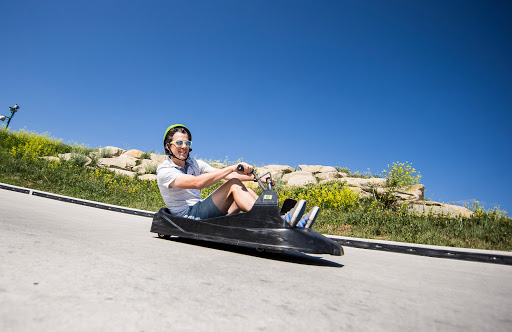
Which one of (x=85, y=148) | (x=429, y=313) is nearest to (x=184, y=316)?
(x=429, y=313)

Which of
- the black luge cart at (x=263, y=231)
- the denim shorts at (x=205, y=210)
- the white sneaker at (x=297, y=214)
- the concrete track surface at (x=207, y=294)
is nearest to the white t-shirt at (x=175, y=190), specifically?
the denim shorts at (x=205, y=210)

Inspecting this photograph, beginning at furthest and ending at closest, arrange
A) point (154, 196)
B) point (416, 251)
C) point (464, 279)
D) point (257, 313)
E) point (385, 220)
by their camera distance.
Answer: point (154, 196) → point (385, 220) → point (416, 251) → point (464, 279) → point (257, 313)

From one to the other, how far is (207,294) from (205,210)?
2.19m

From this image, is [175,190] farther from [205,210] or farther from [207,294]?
[207,294]

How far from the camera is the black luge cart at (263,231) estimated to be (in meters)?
3.07

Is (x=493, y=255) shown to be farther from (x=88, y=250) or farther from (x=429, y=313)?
(x=88, y=250)

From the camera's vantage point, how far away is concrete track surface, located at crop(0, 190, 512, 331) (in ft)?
4.19

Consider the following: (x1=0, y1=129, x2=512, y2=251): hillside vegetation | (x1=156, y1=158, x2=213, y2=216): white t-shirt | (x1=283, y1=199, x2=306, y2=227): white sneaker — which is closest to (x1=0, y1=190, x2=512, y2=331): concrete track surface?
(x1=283, y1=199, x2=306, y2=227): white sneaker

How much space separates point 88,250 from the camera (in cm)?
257

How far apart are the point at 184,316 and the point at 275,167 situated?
18.1m

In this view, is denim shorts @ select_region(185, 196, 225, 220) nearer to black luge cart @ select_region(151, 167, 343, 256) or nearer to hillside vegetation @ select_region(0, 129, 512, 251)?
Result: black luge cart @ select_region(151, 167, 343, 256)

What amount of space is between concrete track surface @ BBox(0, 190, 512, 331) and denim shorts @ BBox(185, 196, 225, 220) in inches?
34.4

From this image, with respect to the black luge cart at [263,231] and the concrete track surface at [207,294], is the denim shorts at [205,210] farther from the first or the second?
the concrete track surface at [207,294]

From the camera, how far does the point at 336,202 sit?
30.6 ft
